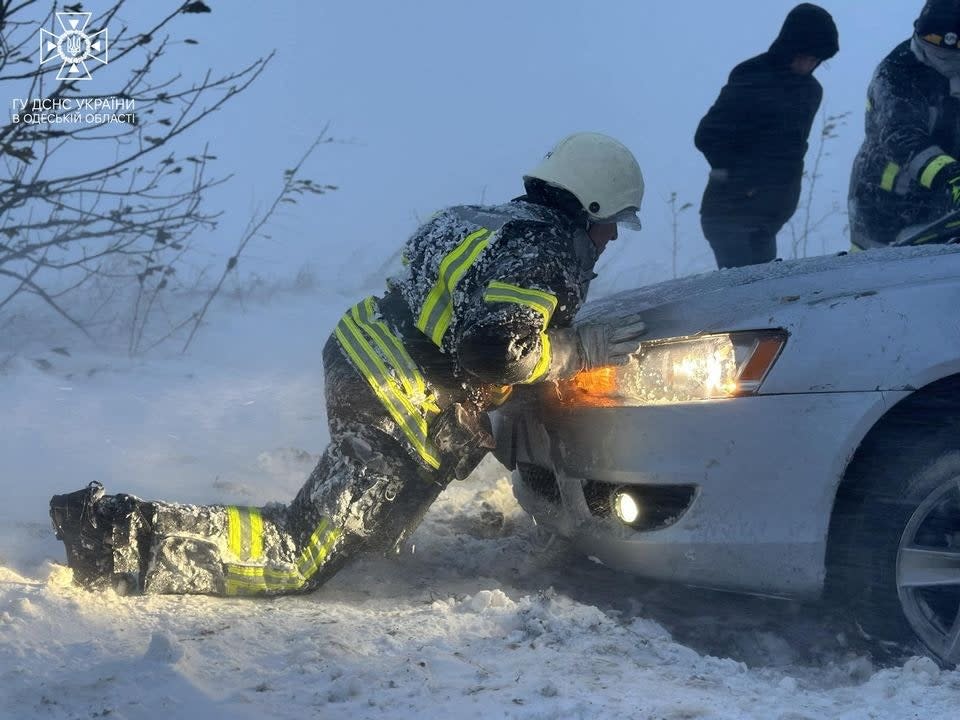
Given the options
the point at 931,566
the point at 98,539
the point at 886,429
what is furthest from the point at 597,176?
the point at 98,539

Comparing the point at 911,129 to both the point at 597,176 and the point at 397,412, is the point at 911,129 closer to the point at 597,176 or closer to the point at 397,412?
the point at 597,176

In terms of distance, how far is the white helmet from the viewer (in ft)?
11.1

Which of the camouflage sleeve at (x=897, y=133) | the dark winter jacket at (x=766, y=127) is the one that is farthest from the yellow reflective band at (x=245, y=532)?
the dark winter jacket at (x=766, y=127)

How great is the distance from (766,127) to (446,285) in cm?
354

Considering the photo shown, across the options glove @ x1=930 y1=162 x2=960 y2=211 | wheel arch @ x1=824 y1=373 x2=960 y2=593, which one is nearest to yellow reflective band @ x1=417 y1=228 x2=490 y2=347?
wheel arch @ x1=824 y1=373 x2=960 y2=593

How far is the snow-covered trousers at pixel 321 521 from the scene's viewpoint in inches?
133

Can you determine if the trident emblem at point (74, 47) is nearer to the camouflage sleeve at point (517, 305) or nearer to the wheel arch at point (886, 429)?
the camouflage sleeve at point (517, 305)

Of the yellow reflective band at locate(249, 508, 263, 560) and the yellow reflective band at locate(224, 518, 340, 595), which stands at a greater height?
the yellow reflective band at locate(249, 508, 263, 560)

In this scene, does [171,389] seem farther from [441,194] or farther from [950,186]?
[441,194]

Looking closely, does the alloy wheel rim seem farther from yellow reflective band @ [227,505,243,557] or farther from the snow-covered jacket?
yellow reflective band @ [227,505,243,557]

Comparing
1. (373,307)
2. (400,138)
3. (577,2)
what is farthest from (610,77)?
(373,307)

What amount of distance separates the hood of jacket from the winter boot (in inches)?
180

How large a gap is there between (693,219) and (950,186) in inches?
589

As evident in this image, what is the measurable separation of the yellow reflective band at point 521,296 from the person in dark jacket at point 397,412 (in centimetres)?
10
